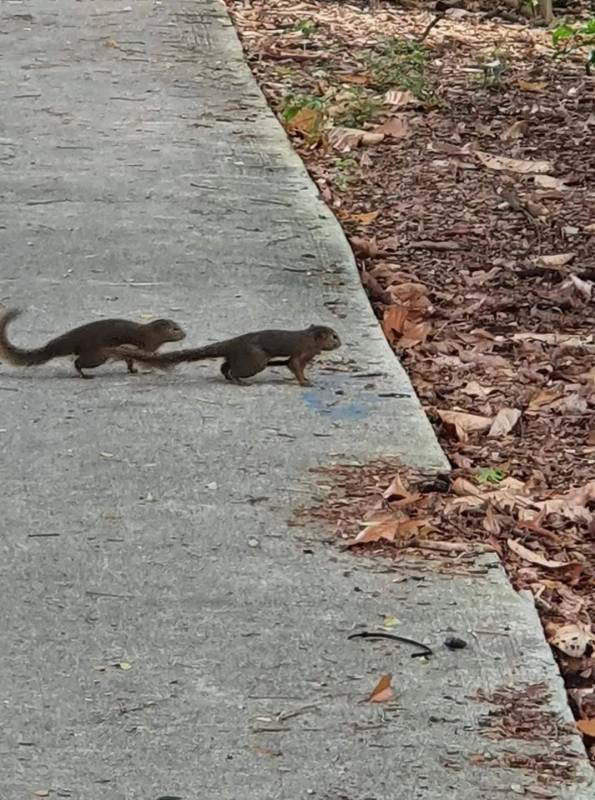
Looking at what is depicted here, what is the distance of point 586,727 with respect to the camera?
3822 mm

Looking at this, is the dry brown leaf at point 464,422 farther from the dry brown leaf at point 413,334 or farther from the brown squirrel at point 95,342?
the brown squirrel at point 95,342

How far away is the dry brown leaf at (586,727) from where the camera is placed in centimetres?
380

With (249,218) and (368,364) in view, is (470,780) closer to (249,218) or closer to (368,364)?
(368,364)

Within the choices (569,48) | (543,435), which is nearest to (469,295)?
(543,435)

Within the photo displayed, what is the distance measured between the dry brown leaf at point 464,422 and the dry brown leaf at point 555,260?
1872mm

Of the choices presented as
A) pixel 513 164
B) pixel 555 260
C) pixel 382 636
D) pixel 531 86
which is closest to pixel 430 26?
pixel 531 86

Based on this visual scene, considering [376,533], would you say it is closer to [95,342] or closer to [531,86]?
[95,342]

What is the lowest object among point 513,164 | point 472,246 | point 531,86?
point 531,86

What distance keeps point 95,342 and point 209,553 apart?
148 centimetres

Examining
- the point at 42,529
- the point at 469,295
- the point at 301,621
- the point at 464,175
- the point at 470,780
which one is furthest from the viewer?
the point at 464,175

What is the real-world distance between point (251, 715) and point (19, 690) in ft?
1.66

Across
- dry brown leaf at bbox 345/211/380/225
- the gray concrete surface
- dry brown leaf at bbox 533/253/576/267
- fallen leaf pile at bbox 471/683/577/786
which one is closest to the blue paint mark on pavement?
the gray concrete surface

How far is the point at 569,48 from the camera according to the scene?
11406mm

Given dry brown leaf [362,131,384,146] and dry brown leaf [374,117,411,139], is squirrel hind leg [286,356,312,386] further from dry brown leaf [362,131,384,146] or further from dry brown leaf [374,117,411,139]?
dry brown leaf [374,117,411,139]
